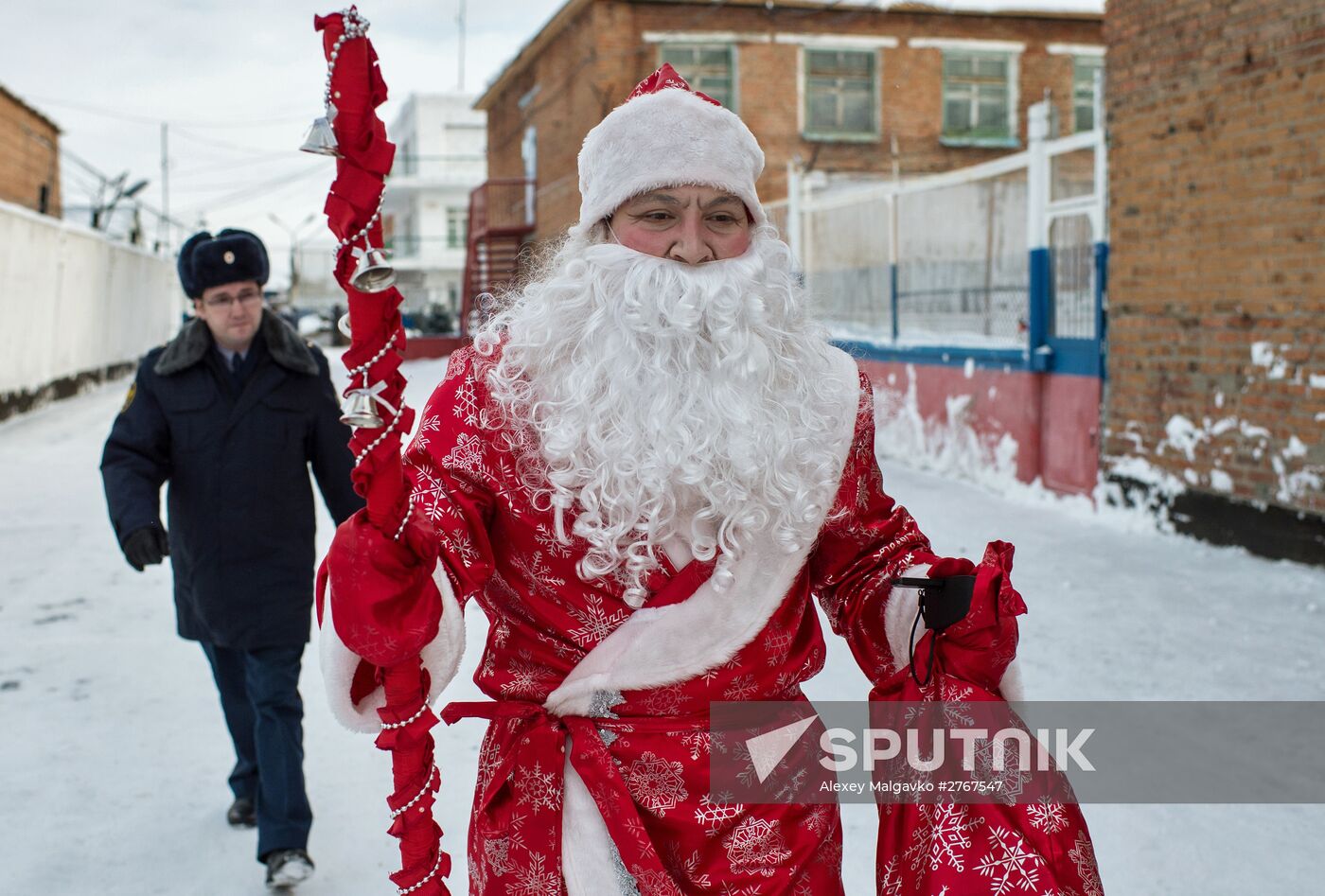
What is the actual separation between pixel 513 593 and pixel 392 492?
43 cm

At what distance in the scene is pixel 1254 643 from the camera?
17.9ft

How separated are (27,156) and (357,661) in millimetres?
24498

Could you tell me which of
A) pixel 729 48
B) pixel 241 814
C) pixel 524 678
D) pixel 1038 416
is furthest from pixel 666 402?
pixel 729 48

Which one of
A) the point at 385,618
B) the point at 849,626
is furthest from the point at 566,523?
the point at 849,626

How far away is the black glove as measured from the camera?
Result: 133 inches

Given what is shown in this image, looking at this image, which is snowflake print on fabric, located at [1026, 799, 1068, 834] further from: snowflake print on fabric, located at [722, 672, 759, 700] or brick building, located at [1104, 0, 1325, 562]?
brick building, located at [1104, 0, 1325, 562]

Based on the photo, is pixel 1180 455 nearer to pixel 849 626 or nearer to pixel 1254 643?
pixel 1254 643

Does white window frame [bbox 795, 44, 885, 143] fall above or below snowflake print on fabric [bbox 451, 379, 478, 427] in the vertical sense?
above

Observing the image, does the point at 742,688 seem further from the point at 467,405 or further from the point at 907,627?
the point at 467,405

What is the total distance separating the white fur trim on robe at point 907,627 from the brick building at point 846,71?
17441 millimetres

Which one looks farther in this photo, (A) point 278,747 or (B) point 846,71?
(B) point 846,71

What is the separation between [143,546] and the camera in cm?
338

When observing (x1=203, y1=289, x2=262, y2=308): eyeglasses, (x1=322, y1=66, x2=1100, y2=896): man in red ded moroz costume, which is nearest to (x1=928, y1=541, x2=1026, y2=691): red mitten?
(x1=322, y1=66, x2=1100, y2=896): man in red ded moroz costume

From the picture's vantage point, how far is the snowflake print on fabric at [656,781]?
5.92 feet
